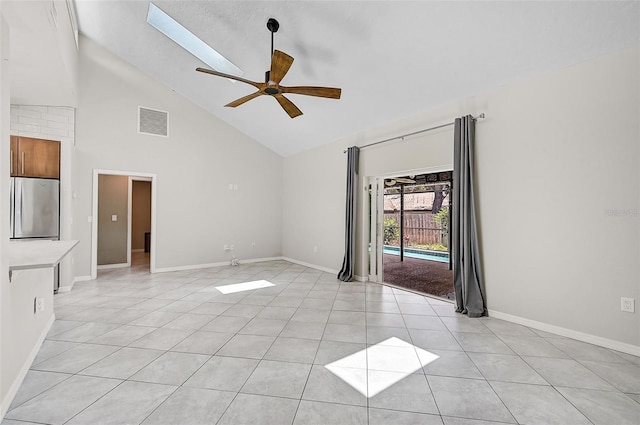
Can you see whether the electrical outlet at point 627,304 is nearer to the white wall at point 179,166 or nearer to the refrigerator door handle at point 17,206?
the white wall at point 179,166

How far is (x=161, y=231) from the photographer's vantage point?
5.79 m

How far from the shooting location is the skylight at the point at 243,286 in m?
4.55

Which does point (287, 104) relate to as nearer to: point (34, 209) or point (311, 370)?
point (311, 370)

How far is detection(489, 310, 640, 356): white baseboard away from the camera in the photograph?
258cm

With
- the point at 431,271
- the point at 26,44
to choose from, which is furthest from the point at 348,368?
the point at 431,271

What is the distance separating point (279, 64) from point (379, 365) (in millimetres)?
2742

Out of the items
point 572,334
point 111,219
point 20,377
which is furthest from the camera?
point 111,219

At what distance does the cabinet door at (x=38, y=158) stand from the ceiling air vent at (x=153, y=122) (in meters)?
1.49

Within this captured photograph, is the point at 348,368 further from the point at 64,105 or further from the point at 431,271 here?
the point at 64,105

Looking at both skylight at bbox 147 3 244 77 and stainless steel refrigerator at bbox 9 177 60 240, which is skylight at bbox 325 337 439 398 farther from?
stainless steel refrigerator at bbox 9 177 60 240

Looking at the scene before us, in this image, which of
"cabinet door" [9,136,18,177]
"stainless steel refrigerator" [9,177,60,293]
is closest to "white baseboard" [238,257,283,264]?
"stainless steel refrigerator" [9,177,60,293]

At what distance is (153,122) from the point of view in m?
5.70

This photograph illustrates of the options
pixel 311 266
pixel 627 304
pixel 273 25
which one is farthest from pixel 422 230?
pixel 273 25

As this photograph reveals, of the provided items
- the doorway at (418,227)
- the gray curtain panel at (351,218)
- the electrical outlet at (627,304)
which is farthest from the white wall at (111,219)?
the electrical outlet at (627,304)
